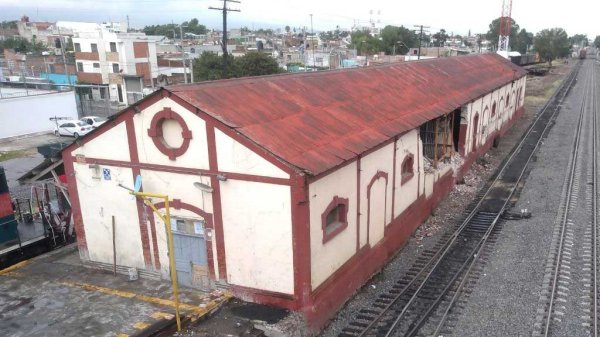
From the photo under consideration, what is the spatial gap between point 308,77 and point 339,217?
5774 mm

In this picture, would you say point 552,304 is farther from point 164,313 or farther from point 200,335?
point 164,313

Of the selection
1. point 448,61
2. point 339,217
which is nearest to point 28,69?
point 448,61

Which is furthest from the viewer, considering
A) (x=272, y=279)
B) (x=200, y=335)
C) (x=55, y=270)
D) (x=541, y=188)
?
(x=541, y=188)

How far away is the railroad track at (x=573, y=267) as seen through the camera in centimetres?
1073

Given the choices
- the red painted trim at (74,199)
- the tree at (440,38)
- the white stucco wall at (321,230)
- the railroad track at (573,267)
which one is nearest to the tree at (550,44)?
the tree at (440,38)

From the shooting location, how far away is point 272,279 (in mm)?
10359

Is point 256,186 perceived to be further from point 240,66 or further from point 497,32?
point 497,32

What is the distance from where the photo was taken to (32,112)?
38.4 meters

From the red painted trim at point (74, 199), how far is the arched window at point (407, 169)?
930 cm

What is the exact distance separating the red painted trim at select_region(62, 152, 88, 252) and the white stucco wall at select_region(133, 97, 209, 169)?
98.3 inches

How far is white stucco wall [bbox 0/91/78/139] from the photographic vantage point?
3666cm

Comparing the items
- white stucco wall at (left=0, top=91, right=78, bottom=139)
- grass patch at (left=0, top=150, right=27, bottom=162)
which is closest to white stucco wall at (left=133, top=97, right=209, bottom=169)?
grass patch at (left=0, top=150, right=27, bottom=162)

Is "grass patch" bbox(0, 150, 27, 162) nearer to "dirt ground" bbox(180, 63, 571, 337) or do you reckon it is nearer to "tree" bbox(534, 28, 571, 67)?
"dirt ground" bbox(180, 63, 571, 337)

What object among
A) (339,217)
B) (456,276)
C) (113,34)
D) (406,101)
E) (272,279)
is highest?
(113,34)
